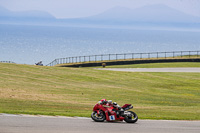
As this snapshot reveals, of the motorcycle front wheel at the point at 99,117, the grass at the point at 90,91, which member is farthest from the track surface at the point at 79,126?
the grass at the point at 90,91

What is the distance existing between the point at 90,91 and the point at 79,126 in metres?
14.1

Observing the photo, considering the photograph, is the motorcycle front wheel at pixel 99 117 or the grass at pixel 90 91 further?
the grass at pixel 90 91

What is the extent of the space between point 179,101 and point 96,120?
37.8 feet

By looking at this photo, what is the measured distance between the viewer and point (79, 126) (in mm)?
14406

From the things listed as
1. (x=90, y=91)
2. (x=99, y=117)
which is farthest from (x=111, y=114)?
(x=90, y=91)

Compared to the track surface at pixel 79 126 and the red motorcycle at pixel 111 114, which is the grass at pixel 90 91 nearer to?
the track surface at pixel 79 126

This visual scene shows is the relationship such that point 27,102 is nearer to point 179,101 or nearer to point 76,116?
point 76,116

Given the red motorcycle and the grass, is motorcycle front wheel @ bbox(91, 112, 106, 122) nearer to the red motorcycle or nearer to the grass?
the red motorcycle

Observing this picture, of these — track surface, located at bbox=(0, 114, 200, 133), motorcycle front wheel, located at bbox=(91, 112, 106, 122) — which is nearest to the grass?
track surface, located at bbox=(0, 114, 200, 133)

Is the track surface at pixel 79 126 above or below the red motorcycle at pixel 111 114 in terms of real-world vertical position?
below

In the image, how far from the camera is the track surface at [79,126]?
534 inches

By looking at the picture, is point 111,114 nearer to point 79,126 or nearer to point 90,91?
point 79,126

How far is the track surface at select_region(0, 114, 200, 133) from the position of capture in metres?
13.6

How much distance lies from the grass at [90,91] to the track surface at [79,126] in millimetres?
1407
